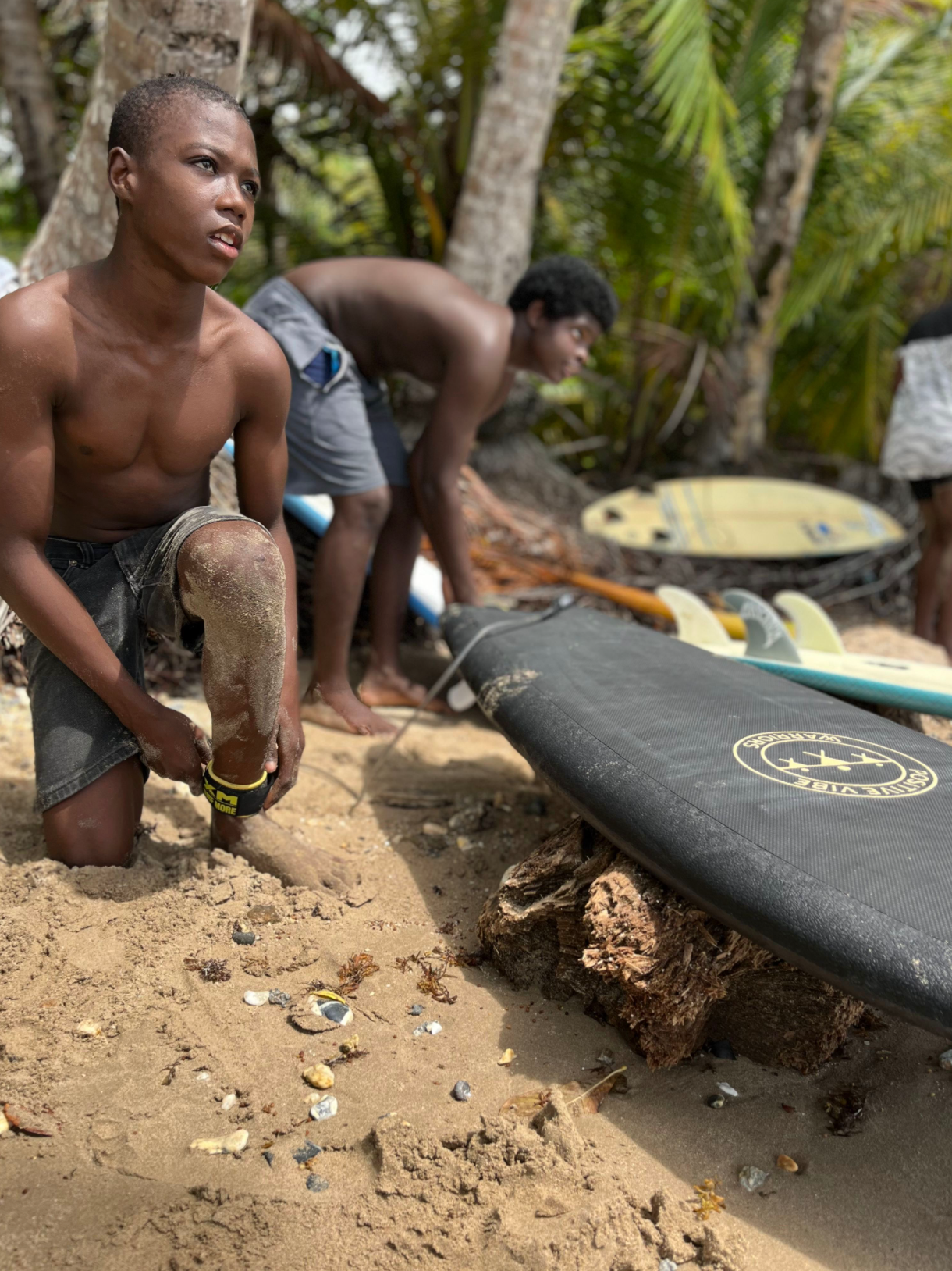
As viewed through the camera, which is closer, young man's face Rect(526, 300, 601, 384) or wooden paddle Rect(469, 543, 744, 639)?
young man's face Rect(526, 300, 601, 384)

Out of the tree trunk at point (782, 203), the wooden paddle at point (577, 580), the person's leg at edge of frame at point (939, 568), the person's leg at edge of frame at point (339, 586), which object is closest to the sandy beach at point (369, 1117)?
the person's leg at edge of frame at point (339, 586)

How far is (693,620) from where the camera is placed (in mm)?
3500

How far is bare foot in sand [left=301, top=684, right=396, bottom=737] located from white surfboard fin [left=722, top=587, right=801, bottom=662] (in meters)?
1.13

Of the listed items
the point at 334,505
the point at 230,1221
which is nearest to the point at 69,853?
the point at 230,1221

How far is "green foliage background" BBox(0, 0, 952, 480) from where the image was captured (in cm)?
572

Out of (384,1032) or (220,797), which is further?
(220,797)

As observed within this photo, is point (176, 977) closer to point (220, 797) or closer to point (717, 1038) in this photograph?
point (220, 797)

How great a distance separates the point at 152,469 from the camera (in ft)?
6.57

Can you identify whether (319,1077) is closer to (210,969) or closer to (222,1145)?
(222,1145)

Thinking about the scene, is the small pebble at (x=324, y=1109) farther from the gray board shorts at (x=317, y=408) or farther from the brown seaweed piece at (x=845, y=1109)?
the gray board shorts at (x=317, y=408)

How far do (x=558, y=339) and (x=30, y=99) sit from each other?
3.96m

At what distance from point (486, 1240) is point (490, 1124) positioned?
0.56 ft

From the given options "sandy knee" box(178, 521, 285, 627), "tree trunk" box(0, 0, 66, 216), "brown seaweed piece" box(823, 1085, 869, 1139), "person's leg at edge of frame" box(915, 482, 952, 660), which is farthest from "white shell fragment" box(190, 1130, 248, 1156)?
"tree trunk" box(0, 0, 66, 216)

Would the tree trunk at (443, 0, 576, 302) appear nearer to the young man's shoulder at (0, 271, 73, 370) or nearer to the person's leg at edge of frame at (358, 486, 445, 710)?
the person's leg at edge of frame at (358, 486, 445, 710)
